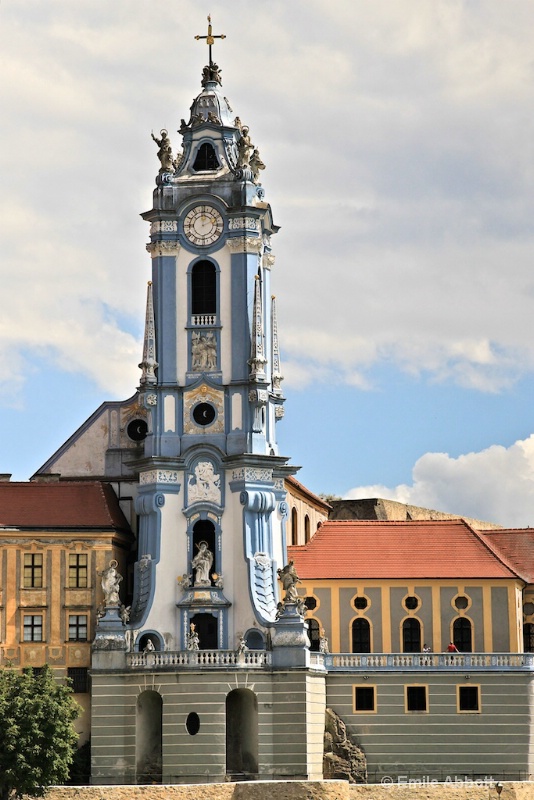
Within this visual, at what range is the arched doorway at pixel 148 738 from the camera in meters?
78.8

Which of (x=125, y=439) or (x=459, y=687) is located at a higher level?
(x=125, y=439)

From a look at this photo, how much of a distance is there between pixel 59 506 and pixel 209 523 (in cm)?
580

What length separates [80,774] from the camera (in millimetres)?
79062

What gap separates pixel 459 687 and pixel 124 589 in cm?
1346

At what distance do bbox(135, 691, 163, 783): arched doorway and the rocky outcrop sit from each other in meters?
6.26

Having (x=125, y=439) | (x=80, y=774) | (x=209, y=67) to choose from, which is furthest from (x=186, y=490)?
(x=209, y=67)

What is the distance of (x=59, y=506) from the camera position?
82.7m

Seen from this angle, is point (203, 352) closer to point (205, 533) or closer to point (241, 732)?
point (205, 533)

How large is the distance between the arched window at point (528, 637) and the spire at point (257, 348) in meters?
15.1

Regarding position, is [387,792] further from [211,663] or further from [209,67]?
[209,67]

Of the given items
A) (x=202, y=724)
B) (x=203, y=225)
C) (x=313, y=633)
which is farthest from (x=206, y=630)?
(x=203, y=225)

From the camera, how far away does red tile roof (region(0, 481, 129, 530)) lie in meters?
81.9

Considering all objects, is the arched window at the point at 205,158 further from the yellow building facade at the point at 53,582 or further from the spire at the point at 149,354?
the yellow building facade at the point at 53,582

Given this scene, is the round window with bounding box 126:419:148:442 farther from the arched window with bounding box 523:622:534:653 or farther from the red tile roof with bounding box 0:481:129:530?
the arched window with bounding box 523:622:534:653
